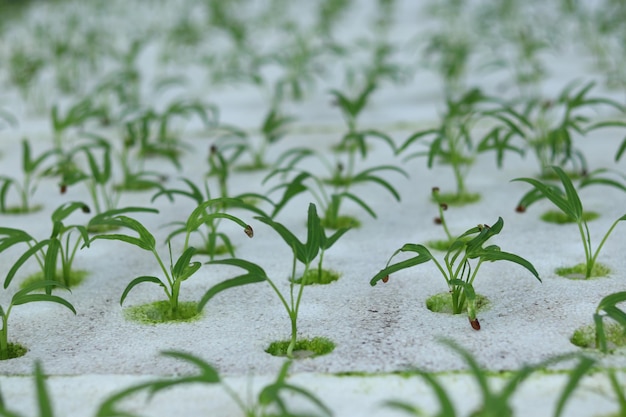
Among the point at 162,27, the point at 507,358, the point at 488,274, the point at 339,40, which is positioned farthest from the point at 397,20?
the point at 507,358

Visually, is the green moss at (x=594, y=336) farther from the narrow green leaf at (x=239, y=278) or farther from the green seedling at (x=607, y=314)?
the narrow green leaf at (x=239, y=278)

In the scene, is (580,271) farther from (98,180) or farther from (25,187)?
(25,187)

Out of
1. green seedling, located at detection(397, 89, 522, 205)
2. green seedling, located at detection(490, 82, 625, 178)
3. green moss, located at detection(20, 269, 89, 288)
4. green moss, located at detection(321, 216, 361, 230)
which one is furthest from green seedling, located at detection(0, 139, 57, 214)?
green seedling, located at detection(490, 82, 625, 178)

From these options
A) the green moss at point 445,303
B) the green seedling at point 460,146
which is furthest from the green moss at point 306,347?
the green seedling at point 460,146

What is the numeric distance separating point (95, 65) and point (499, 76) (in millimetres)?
2212

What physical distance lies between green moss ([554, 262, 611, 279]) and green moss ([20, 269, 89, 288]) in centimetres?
117

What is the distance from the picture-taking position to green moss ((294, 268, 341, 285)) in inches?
71.9

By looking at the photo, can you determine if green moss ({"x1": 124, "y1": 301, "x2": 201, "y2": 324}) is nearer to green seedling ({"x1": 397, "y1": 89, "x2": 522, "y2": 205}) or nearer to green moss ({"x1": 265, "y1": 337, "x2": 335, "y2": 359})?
green moss ({"x1": 265, "y1": 337, "x2": 335, "y2": 359})

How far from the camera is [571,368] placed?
4.50ft

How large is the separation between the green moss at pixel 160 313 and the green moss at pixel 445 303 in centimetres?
52

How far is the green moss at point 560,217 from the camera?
2133mm

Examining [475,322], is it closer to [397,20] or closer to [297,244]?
[297,244]

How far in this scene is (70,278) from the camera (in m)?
1.90

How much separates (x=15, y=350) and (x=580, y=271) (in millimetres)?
1286
